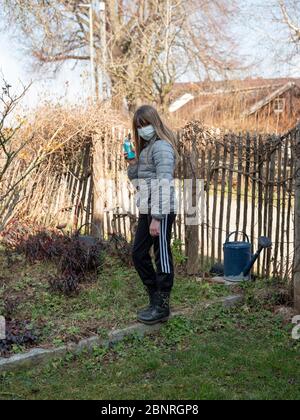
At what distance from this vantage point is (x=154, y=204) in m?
3.96

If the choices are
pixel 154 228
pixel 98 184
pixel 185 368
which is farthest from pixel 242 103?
pixel 185 368

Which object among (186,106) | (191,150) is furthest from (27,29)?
(191,150)

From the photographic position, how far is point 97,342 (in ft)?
12.8

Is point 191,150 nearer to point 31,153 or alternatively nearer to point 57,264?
point 57,264

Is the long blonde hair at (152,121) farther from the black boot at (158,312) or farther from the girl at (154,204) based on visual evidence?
the black boot at (158,312)

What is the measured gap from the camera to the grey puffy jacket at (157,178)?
392cm

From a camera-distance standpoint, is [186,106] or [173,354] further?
[186,106]

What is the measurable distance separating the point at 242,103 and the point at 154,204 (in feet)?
51.8

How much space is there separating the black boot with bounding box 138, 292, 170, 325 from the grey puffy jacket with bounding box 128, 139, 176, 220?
2.42ft

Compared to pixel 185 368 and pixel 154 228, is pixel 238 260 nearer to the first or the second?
pixel 154 228

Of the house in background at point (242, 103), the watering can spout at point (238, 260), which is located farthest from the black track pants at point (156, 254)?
the house in background at point (242, 103)

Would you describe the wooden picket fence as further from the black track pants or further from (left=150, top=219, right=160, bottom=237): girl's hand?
(left=150, top=219, right=160, bottom=237): girl's hand

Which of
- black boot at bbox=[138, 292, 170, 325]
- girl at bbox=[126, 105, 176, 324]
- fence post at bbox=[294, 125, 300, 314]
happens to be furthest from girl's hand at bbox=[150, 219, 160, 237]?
fence post at bbox=[294, 125, 300, 314]
